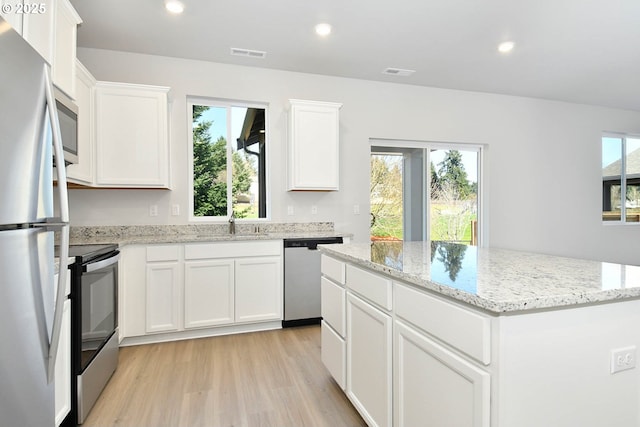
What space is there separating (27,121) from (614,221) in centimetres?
728

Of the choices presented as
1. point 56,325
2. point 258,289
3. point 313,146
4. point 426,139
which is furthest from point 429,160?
point 56,325

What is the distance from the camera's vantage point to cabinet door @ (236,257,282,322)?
3.26 m

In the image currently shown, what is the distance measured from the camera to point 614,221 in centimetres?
559

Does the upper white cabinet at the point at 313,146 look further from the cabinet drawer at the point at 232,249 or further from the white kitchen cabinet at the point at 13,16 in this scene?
the white kitchen cabinet at the point at 13,16

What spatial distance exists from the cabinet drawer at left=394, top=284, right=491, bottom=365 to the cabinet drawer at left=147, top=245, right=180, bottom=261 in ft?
7.59

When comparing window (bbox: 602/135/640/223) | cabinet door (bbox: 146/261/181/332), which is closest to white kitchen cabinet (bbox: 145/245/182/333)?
cabinet door (bbox: 146/261/181/332)

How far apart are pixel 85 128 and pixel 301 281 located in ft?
7.71

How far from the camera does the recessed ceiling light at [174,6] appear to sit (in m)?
2.63

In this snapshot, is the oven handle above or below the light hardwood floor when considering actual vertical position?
above

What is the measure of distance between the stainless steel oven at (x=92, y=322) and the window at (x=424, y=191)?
303 centimetres

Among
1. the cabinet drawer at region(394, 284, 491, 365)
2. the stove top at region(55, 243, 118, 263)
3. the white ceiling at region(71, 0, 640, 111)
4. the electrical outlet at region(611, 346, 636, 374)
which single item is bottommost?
the electrical outlet at region(611, 346, 636, 374)

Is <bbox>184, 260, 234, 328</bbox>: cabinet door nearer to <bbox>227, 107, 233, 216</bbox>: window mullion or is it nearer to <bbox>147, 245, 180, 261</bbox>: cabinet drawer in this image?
<bbox>147, 245, 180, 261</bbox>: cabinet drawer

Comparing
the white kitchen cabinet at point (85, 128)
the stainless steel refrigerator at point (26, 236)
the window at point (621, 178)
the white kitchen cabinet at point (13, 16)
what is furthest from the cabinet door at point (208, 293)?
the window at point (621, 178)

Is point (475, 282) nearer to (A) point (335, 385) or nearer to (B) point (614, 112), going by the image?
(A) point (335, 385)
